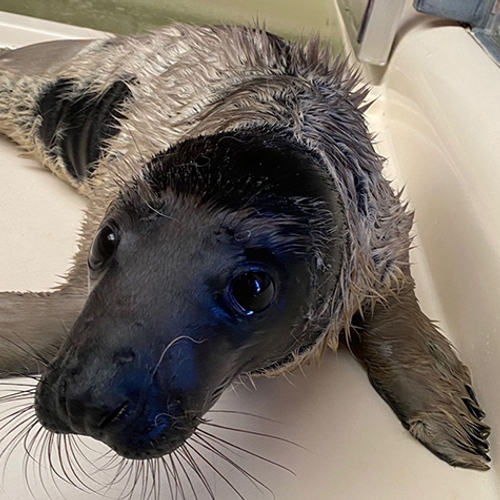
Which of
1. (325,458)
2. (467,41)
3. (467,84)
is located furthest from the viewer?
(467,41)

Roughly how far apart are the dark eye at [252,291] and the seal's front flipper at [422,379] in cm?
42

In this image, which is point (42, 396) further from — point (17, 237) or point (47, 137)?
point (47, 137)

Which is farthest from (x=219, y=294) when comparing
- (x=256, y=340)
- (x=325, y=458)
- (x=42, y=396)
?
(x=325, y=458)

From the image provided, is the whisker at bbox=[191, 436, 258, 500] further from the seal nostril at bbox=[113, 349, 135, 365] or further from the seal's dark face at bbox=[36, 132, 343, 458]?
the seal nostril at bbox=[113, 349, 135, 365]

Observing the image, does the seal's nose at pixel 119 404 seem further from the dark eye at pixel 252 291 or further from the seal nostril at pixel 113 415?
the dark eye at pixel 252 291

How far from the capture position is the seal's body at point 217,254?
0.95 metres

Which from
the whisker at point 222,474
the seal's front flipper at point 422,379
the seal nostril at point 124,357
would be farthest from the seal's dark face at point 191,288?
the seal's front flipper at point 422,379

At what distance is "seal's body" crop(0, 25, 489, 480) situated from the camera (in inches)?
37.3

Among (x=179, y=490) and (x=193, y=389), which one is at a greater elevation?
(x=193, y=389)

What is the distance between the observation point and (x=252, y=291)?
1.02m

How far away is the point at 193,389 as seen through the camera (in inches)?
37.8

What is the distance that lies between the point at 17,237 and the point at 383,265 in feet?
2.36

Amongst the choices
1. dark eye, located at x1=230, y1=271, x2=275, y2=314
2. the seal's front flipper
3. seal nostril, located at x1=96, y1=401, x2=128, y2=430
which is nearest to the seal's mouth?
seal nostril, located at x1=96, y1=401, x2=128, y2=430

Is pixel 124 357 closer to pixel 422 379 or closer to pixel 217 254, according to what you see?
pixel 217 254
